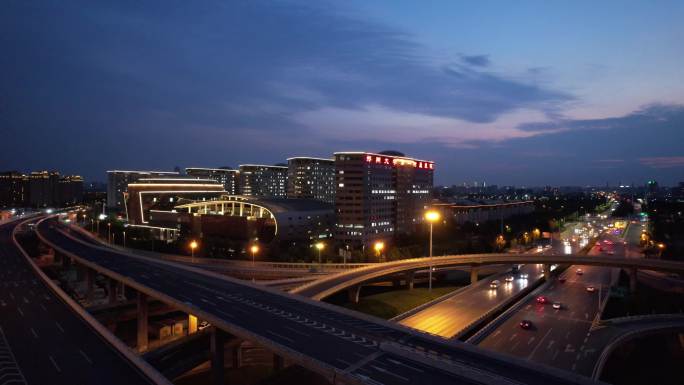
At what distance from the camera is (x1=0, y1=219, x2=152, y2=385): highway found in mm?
17078

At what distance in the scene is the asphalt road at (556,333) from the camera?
27000mm

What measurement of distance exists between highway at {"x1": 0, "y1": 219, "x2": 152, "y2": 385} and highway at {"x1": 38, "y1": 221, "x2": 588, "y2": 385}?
17.1ft

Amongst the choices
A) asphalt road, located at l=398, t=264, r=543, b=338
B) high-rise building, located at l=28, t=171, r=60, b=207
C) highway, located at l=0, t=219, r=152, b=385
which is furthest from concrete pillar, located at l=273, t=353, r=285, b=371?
high-rise building, located at l=28, t=171, r=60, b=207

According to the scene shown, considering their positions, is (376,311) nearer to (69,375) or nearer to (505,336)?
Answer: (505,336)

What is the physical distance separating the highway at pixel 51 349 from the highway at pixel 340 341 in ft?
17.1

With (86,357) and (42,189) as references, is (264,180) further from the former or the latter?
(86,357)

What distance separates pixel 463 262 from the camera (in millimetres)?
53188

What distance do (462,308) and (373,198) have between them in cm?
4790

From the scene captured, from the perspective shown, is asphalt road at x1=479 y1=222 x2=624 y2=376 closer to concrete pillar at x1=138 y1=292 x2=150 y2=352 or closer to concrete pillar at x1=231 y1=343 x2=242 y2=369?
concrete pillar at x1=231 y1=343 x2=242 y2=369

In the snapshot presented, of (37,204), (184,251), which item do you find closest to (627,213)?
(184,251)

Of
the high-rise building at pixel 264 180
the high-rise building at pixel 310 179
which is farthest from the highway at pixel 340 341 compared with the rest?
the high-rise building at pixel 264 180

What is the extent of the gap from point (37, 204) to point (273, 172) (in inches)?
3678

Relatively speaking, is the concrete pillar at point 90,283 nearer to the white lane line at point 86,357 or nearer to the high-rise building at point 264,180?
the white lane line at point 86,357

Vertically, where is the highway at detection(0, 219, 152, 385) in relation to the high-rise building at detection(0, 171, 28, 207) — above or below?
below
